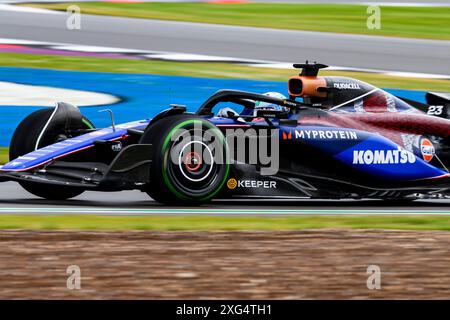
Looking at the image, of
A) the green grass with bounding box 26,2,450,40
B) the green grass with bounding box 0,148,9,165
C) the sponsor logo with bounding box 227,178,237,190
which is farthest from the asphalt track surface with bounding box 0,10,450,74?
the sponsor logo with bounding box 227,178,237,190

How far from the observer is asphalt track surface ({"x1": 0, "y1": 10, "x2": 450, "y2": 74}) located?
19.8 metres

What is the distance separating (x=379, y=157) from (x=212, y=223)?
2.03 meters

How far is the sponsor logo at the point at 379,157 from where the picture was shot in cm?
955

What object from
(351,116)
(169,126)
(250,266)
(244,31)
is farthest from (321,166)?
(244,31)

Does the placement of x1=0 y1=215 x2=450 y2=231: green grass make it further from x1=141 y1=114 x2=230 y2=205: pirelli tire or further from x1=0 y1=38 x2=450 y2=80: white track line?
x1=0 y1=38 x2=450 y2=80: white track line

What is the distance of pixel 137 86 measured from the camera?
→ 1652cm

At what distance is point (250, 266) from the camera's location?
21.9 ft

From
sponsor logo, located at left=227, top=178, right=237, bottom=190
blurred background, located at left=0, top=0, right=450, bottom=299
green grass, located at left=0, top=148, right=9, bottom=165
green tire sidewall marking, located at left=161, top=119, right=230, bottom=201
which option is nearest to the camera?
blurred background, located at left=0, top=0, right=450, bottom=299

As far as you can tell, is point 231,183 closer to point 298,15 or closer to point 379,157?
point 379,157

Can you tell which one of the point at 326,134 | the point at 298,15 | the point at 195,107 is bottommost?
the point at 326,134

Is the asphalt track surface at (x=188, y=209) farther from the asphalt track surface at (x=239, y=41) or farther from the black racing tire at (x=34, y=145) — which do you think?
the asphalt track surface at (x=239, y=41)

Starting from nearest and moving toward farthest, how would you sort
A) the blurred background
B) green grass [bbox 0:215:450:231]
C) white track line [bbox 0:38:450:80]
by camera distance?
the blurred background
green grass [bbox 0:215:450:231]
white track line [bbox 0:38:450:80]

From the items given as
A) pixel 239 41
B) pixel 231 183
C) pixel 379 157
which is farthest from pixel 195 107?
pixel 239 41

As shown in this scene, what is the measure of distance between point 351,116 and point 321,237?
8.06ft
